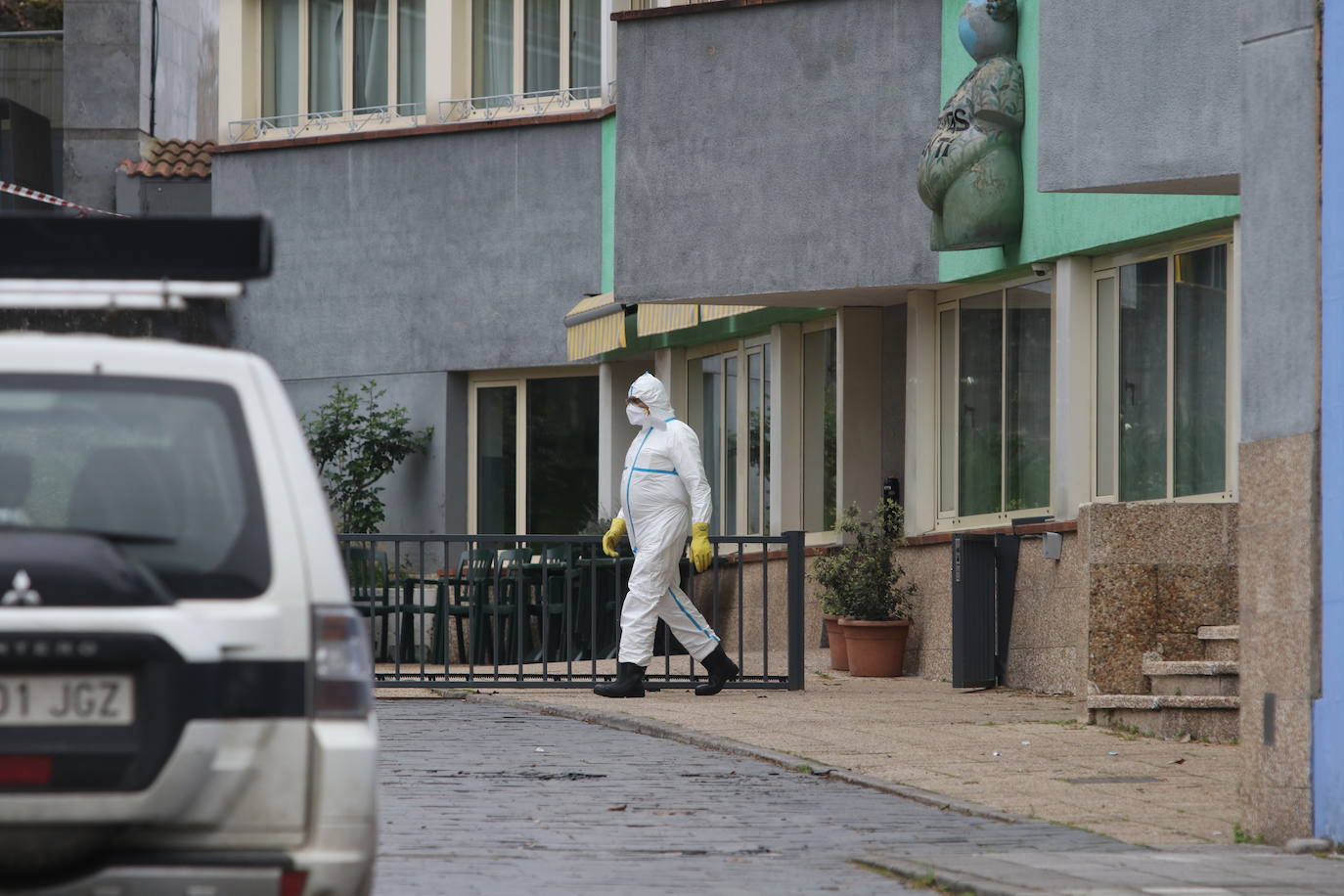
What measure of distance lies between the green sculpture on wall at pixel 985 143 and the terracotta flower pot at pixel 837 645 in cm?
332

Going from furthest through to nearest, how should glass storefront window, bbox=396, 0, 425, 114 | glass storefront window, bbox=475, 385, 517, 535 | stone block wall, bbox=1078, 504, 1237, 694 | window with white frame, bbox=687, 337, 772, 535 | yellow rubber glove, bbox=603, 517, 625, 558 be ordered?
glass storefront window, bbox=396, 0, 425, 114 → glass storefront window, bbox=475, 385, 517, 535 → window with white frame, bbox=687, 337, 772, 535 → yellow rubber glove, bbox=603, 517, 625, 558 → stone block wall, bbox=1078, 504, 1237, 694

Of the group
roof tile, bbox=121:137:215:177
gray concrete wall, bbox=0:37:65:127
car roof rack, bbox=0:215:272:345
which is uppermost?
gray concrete wall, bbox=0:37:65:127

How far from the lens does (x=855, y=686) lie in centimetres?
1578

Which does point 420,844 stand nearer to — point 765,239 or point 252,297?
point 765,239

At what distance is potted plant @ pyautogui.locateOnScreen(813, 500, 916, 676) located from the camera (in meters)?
17.0

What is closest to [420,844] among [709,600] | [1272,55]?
[1272,55]

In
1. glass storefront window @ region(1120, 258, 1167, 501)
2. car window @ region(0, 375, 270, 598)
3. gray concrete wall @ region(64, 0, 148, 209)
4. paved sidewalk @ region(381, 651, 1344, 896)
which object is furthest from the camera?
gray concrete wall @ region(64, 0, 148, 209)

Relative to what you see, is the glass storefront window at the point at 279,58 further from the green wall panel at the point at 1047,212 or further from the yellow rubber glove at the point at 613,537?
the yellow rubber glove at the point at 613,537

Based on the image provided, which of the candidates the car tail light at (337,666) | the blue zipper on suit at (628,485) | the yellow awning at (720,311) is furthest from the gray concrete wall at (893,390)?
the car tail light at (337,666)

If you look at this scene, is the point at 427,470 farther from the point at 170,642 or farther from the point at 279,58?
the point at 170,642

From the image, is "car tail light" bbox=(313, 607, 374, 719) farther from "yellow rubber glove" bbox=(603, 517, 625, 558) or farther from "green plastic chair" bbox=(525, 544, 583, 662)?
"green plastic chair" bbox=(525, 544, 583, 662)

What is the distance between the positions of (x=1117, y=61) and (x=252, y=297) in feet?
47.2

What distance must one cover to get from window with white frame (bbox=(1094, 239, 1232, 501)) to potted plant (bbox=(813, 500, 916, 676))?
2198 millimetres

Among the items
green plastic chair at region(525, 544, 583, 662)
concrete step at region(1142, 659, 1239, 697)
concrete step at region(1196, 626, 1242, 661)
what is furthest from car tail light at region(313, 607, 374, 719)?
green plastic chair at region(525, 544, 583, 662)
